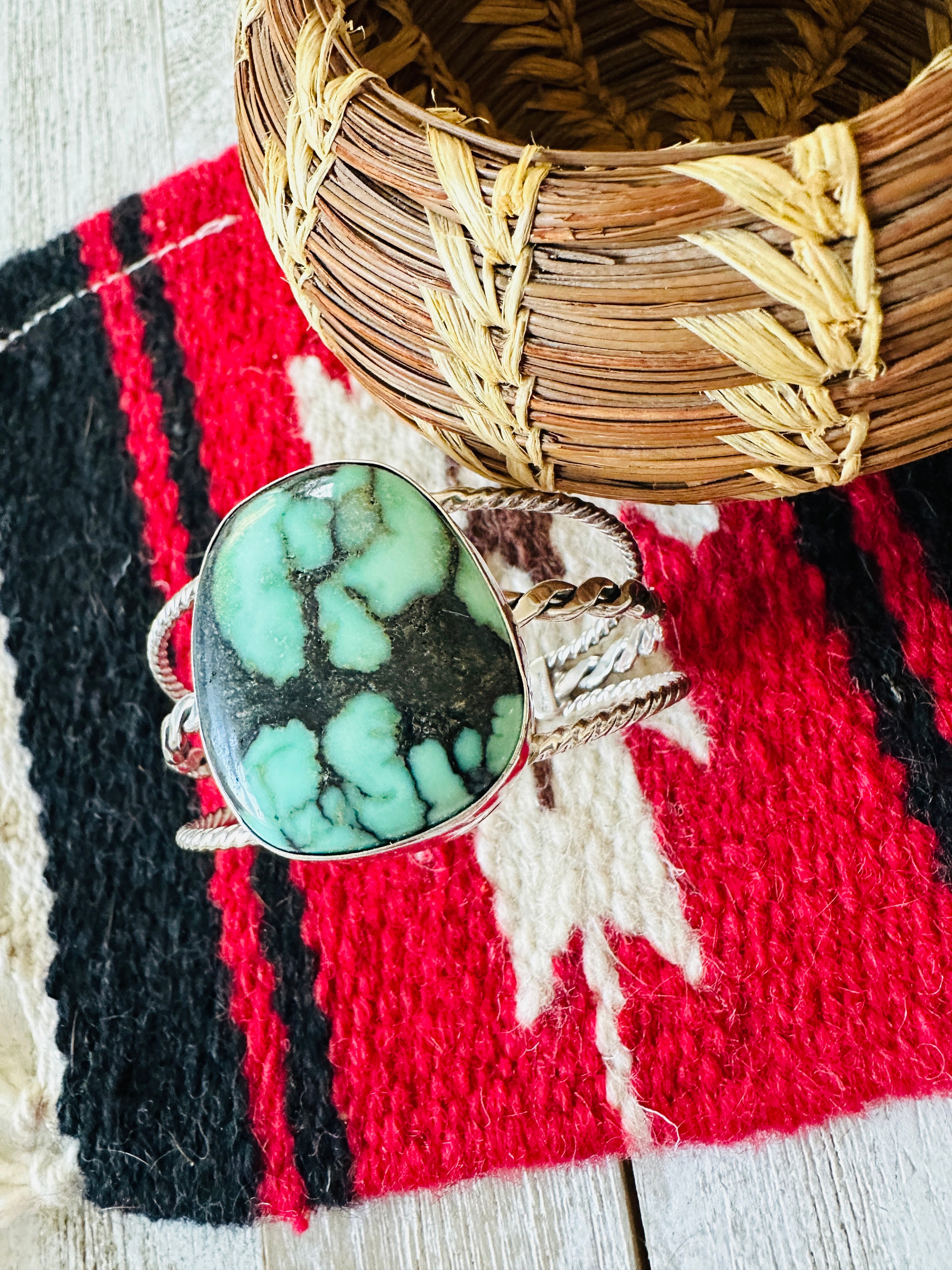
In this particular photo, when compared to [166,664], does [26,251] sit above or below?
above

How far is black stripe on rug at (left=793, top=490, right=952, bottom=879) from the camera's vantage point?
47cm

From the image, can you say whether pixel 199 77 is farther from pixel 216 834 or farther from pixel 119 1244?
pixel 119 1244

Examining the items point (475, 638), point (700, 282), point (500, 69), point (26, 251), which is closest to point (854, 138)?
point (700, 282)

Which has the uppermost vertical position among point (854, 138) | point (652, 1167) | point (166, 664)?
point (854, 138)

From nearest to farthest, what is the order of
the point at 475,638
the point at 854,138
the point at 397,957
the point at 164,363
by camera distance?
the point at 854,138
the point at 475,638
the point at 397,957
the point at 164,363

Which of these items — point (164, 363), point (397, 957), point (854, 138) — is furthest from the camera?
point (164, 363)

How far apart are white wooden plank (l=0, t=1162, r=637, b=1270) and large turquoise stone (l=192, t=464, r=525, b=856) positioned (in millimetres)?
192

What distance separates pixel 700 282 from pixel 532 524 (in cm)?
25

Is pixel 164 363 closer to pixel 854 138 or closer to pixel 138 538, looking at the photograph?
pixel 138 538

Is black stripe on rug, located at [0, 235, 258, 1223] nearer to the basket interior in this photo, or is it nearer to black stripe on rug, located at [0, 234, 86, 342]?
black stripe on rug, located at [0, 234, 86, 342]

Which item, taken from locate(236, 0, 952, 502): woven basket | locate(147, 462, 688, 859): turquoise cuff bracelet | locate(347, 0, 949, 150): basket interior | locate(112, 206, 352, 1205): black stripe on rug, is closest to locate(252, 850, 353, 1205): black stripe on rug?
locate(112, 206, 352, 1205): black stripe on rug

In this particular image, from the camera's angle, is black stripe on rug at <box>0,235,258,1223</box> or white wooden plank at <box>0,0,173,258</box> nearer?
black stripe on rug at <box>0,235,258,1223</box>

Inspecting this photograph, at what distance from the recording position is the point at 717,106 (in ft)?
1.77

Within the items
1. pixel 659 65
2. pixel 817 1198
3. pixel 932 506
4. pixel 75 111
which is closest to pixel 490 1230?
pixel 817 1198
